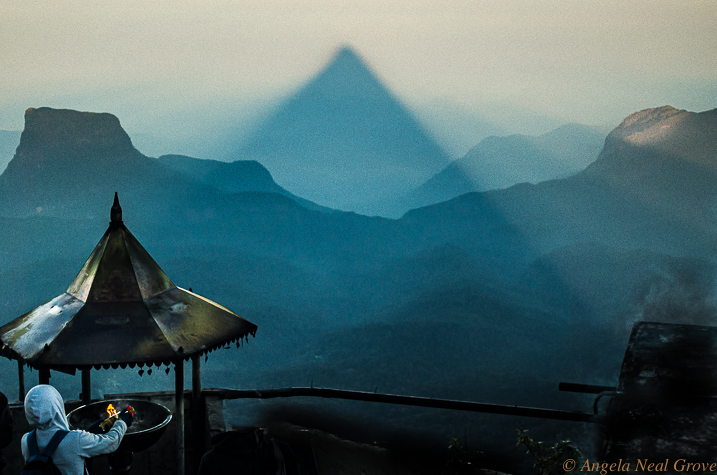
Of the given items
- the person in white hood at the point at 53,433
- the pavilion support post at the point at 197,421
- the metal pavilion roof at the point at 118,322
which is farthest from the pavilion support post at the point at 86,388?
the person in white hood at the point at 53,433

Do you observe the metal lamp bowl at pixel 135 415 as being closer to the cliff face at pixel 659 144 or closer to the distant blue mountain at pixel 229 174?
the cliff face at pixel 659 144

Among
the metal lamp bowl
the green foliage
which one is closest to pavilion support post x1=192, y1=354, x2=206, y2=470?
the metal lamp bowl

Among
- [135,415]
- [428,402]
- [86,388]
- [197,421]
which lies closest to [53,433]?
[135,415]

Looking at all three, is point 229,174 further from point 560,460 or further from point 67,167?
point 560,460

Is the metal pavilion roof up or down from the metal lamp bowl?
up

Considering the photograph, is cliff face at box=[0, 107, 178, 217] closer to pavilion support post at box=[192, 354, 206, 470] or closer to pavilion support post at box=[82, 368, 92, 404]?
pavilion support post at box=[82, 368, 92, 404]

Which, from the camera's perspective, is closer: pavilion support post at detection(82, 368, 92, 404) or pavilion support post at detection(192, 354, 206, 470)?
pavilion support post at detection(192, 354, 206, 470)
